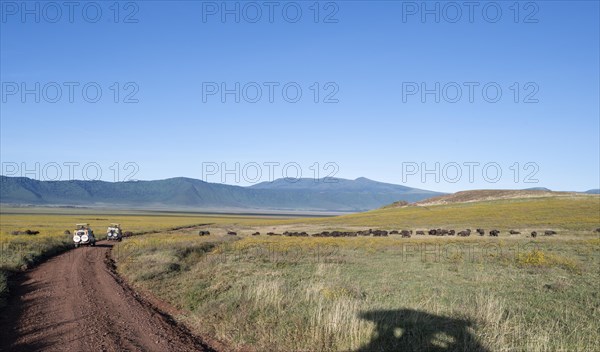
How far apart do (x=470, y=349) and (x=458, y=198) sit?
331ft

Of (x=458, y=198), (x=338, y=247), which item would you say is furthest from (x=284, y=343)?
(x=458, y=198)

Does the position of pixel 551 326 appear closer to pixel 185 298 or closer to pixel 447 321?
pixel 447 321

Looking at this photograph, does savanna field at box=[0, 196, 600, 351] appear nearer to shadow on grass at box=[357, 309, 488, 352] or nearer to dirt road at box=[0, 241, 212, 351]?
shadow on grass at box=[357, 309, 488, 352]

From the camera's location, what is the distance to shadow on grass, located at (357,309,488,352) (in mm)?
8391

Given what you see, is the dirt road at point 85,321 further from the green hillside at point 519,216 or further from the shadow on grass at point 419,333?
the green hillside at point 519,216

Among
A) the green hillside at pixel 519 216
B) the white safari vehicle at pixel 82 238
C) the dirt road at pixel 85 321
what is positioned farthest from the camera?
the green hillside at pixel 519 216

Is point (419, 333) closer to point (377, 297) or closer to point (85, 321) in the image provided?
point (377, 297)

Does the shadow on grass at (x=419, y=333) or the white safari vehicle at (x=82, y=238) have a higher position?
the shadow on grass at (x=419, y=333)

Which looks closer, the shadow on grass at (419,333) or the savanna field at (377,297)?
the shadow on grass at (419,333)

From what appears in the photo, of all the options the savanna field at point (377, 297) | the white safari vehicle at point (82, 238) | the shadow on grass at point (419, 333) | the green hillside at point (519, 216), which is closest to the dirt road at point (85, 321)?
the savanna field at point (377, 297)

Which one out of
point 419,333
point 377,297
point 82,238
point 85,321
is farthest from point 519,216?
point 85,321

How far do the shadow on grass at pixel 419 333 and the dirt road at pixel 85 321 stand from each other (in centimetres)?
379

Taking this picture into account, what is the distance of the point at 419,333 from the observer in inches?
352

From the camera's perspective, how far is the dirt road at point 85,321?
30.8 ft
